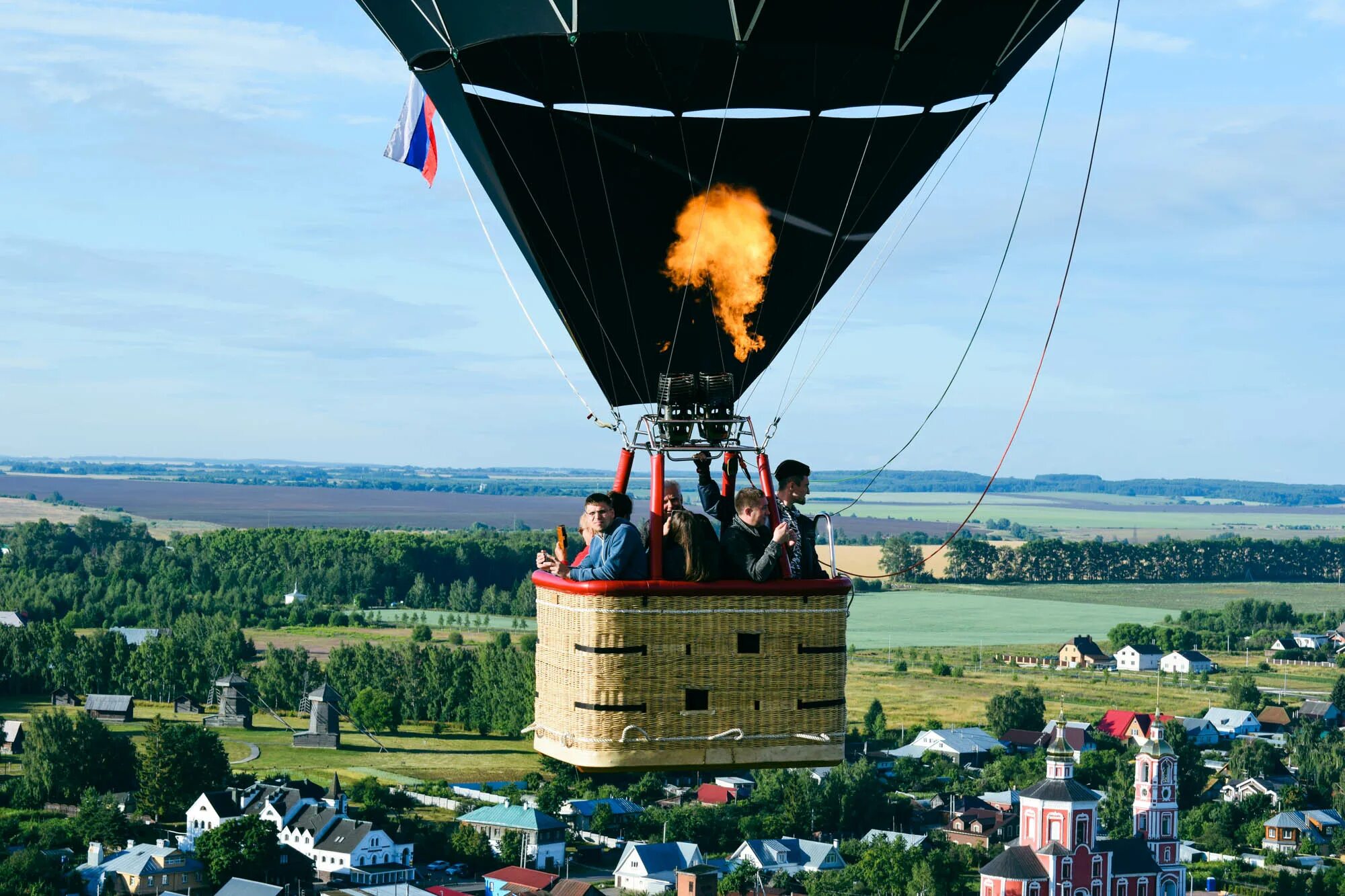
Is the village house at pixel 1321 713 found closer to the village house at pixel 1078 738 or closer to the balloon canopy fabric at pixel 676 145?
the village house at pixel 1078 738

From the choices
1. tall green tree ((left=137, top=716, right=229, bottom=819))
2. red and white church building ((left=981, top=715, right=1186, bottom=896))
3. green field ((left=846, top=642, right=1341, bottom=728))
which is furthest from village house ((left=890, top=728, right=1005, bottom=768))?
tall green tree ((left=137, top=716, right=229, bottom=819))

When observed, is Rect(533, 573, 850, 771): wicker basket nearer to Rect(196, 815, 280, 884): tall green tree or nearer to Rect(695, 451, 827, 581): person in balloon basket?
Rect(695, 451, 827, 581): person in balloon basket

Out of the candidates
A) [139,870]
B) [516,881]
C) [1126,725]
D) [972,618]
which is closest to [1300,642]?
[972,618]

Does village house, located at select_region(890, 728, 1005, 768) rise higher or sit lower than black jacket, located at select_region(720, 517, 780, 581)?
lower

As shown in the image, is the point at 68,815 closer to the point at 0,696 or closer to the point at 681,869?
the point at 681,869

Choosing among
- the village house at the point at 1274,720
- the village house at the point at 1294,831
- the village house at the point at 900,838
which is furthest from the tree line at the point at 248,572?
the village house at the point at 1294,831

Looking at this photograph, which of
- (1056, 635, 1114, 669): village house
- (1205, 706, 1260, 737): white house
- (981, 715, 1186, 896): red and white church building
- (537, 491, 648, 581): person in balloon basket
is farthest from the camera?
(1056, 635, 1114, 669): village house
